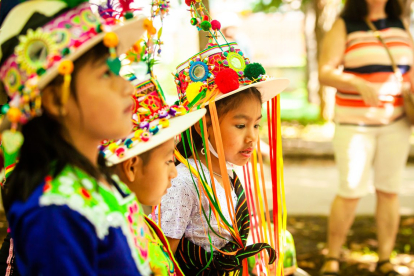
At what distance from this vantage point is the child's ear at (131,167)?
58.4 inches

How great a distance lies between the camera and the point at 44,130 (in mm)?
1143

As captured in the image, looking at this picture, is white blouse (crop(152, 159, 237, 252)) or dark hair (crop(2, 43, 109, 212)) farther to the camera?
white blouse (crop(152, 159, 237, 252))

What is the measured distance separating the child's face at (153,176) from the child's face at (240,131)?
0.52 metres

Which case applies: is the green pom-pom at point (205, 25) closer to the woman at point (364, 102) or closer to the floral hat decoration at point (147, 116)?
the floral hat decoration at point (147, 116)

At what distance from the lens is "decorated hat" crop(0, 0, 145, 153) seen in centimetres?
106

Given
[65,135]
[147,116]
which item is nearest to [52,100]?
[65,135]

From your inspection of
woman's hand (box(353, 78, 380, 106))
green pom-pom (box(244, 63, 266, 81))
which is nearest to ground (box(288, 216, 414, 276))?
woman's hand (box(353, 78, 380, 106))

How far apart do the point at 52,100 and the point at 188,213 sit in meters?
0.91

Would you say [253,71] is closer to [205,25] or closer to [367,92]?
[205,25]

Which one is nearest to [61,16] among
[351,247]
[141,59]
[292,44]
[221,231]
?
[141,59]

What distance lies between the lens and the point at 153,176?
151 cm

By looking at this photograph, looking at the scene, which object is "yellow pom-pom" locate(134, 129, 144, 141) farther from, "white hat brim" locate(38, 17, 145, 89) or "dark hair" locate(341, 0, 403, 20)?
"dark hair" locate(341, 0, 403, 20)

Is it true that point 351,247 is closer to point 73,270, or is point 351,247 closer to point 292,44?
point 73,270

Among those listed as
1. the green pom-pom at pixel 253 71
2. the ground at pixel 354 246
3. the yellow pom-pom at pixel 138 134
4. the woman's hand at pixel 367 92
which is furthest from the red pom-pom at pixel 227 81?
the ground at pixel 354 246
